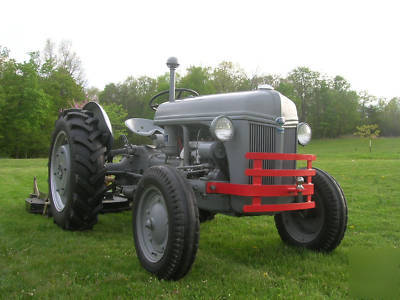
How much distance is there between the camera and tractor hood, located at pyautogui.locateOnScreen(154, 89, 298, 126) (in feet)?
11.7

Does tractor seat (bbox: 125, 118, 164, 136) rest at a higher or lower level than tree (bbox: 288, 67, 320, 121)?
lower

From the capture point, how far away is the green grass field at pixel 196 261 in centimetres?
303

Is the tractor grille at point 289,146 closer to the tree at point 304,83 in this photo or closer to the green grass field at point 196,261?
the green grass field at point 196,261

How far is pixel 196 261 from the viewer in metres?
3.76

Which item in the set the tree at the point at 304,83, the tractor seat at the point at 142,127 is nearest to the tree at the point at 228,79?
the tree at the point at 304,83

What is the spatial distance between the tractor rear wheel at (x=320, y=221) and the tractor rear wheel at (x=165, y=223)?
1577mm

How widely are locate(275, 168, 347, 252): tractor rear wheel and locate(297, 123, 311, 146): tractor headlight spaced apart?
0.44m

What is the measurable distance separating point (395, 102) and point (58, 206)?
6206cm

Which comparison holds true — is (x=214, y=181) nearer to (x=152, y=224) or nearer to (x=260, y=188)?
(x=260, y=188)

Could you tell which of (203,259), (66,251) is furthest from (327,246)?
(66,251)

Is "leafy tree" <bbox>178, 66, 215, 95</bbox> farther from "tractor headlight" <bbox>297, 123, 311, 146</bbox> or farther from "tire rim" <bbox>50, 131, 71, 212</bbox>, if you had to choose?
"tractor headlight" <bbox>297, 123, 311, 146</bbox>

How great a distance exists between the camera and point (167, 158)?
15.2 feet

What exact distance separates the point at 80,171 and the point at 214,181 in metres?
1.84

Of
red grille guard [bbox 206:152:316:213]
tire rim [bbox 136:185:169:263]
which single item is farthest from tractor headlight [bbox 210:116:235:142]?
tire rim [bbox 136:185:169:263]
